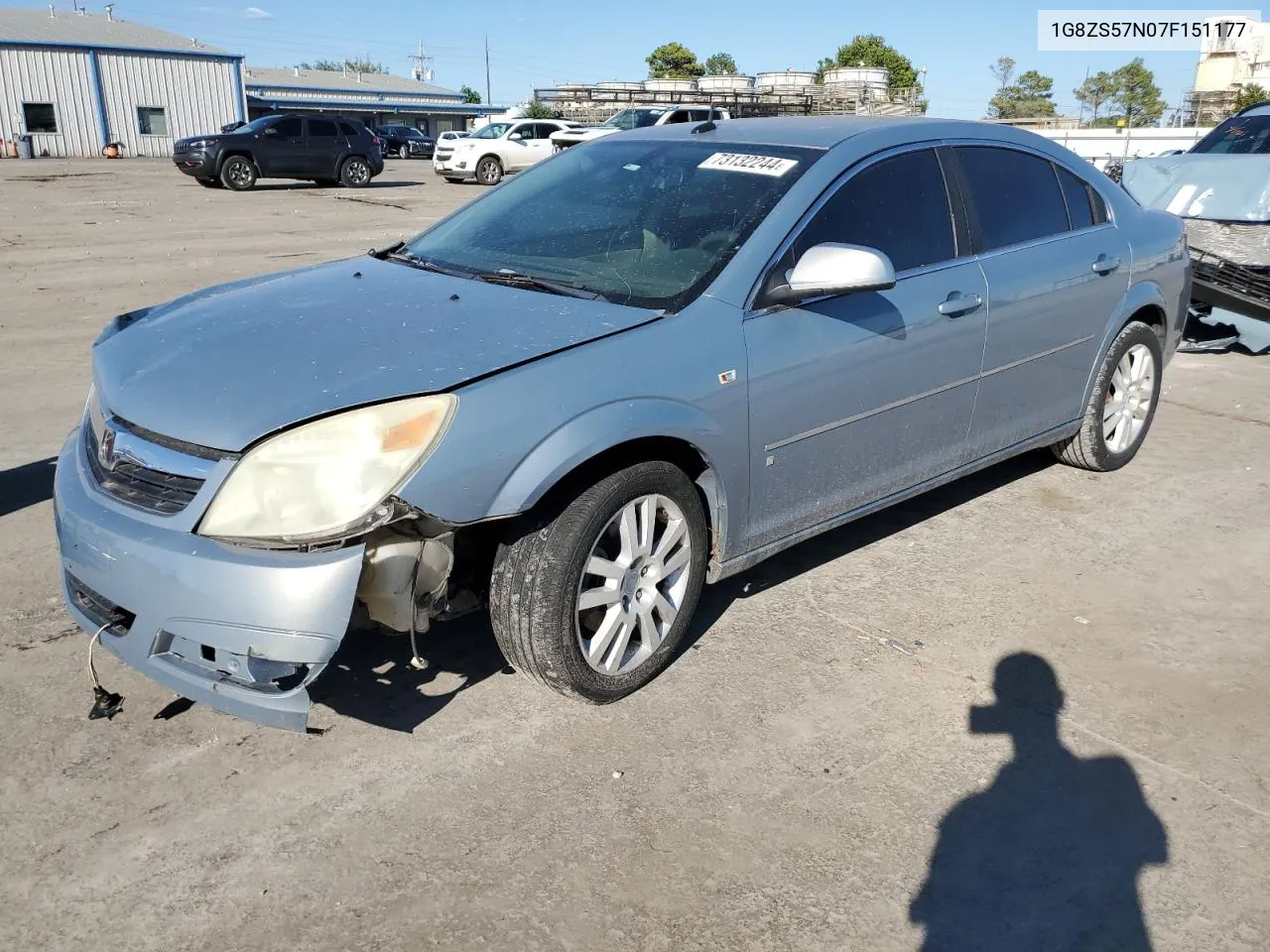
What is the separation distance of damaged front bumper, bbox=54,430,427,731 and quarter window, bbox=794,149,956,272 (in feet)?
6.19

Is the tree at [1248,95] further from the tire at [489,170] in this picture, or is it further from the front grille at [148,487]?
the front grille at [148,487]

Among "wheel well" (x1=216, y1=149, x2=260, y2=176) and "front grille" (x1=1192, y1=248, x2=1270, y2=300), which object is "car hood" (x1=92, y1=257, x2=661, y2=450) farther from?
"wheel well" (x1=216, y1=149, x2=260, y2=176)

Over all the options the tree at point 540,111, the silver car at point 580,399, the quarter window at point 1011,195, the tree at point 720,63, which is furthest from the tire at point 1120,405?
the tree at point 720,63

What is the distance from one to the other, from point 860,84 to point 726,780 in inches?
1751

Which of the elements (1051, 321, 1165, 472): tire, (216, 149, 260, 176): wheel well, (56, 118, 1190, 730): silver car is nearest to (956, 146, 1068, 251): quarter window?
(56, 118, 1190, 730): silver car

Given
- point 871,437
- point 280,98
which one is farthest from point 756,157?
point 280,98

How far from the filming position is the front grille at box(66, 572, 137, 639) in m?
2.92

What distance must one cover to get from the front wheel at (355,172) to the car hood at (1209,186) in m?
19.3

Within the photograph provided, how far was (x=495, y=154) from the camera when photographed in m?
26.5

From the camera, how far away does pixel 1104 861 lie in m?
2.76

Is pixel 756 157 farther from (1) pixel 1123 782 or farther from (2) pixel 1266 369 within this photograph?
(2) pixel 1266 369

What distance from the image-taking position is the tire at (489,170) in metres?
26.4

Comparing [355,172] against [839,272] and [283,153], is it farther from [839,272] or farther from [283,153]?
[839,272]

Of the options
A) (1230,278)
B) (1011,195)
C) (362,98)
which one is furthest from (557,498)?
(362,98)
